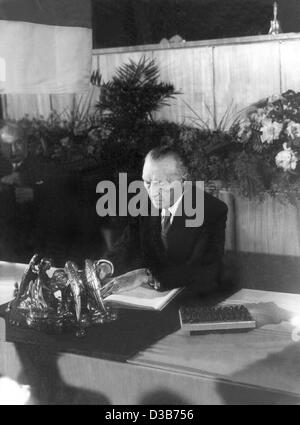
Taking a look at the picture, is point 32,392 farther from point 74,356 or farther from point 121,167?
point 121,167

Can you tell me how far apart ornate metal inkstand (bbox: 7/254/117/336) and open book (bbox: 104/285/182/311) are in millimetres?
147

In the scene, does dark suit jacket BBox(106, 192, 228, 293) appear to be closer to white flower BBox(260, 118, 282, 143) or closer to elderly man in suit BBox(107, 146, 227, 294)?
elderly man in suit BBox(107, 146, 227, 294)

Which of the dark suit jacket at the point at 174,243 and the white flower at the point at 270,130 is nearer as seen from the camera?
the dark suit jacket at the point at 174,243

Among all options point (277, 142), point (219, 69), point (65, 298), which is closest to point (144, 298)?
point (65, 298)

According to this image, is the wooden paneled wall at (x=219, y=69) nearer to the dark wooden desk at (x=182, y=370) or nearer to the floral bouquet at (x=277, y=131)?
the floral bouquet at (x=277, y=131)

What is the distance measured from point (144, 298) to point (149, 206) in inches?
49.5

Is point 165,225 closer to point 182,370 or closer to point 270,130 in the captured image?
point 270,130

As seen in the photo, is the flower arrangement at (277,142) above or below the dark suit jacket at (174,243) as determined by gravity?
above

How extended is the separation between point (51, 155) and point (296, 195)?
191 cm

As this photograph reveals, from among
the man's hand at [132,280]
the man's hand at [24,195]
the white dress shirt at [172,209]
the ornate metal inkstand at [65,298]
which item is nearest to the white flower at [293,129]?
the white dress shirt at [172,209]

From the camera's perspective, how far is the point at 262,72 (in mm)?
4805

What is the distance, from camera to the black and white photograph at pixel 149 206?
148cm

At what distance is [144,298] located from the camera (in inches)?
73.9

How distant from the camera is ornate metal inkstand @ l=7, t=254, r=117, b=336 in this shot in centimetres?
164
